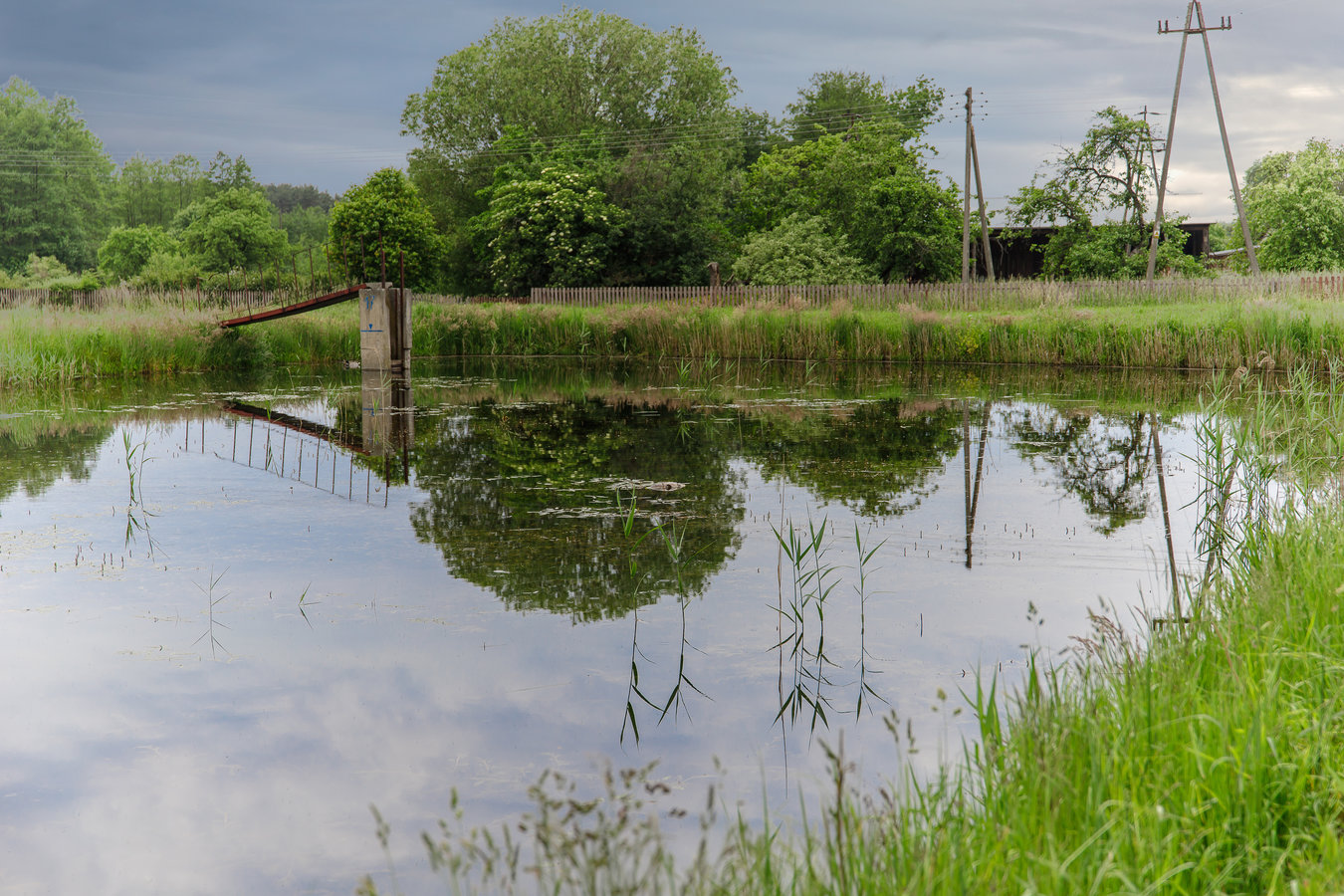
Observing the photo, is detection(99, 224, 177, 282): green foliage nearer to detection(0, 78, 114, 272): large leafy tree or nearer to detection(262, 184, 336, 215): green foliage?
detection(0, 78, 114, 272): large leafy tree

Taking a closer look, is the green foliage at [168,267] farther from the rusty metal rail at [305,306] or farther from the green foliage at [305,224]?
the green foliage at [305,224]

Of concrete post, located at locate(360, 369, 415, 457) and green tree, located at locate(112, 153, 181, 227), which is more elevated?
green tree, located at locate(112, 153, 181, 227)

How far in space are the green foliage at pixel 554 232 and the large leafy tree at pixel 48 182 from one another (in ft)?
121

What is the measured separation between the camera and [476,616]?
4547mm

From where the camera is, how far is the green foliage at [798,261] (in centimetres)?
2923

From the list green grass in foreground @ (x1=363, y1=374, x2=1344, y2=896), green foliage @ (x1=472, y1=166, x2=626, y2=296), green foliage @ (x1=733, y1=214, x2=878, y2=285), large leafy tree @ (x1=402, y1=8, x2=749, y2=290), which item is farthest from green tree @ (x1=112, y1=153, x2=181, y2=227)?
green grass in foreground @ (x1=363, y1=374, x2=1344, y2=896)

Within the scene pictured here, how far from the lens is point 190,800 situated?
2.97 meters

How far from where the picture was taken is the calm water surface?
2.98 metres

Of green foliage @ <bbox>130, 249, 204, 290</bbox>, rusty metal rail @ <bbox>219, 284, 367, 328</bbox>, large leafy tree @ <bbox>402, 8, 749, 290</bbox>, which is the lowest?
rusty metal rail @ <bbox>219, 284, 367, 328</bbox>

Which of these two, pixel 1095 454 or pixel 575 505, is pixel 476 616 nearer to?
pixel 575 505

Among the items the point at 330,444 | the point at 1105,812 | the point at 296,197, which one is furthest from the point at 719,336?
the point at 296,197

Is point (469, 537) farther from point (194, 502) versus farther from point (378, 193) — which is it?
point (378, 193)

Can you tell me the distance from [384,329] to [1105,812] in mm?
17327

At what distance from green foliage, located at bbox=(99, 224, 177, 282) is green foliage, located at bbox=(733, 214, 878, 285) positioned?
36.4 meters
